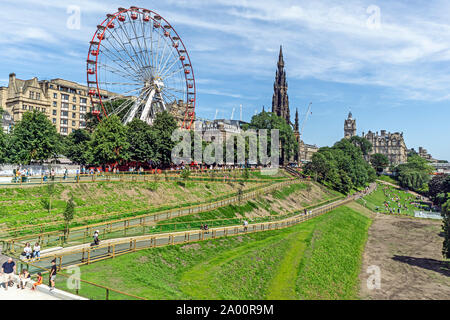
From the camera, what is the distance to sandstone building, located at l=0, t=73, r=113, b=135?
99312mm

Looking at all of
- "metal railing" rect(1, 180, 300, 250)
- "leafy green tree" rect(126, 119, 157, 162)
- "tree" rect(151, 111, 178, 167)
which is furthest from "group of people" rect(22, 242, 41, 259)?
"tree" rect(151, 111, 178, 167)

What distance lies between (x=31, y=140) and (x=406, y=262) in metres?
58.2

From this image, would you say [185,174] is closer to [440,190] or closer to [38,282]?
[38,282]

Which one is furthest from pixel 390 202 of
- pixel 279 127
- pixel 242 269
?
pixel 242 269

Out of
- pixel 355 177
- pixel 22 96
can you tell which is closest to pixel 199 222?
pixel 22 96

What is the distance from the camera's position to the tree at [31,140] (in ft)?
181

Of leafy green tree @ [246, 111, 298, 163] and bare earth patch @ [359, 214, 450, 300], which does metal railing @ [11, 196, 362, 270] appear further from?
leafy green tree @ [246, 111, 298, 163]

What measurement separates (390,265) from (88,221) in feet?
119

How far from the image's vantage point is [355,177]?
12388 centimetres

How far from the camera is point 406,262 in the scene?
45.2 meters

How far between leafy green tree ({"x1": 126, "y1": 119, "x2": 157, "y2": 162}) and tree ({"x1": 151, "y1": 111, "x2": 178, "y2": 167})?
723 mm

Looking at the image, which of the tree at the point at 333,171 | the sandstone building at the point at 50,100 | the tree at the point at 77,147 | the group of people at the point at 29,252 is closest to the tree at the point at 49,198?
the group of people at the point at 29,252
